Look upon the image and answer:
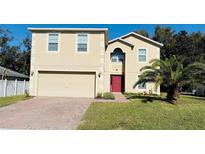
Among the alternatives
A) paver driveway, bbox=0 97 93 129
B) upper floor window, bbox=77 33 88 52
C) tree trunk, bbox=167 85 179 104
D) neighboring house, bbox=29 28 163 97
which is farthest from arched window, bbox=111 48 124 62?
paver driveway, bbox=0 97 93 129

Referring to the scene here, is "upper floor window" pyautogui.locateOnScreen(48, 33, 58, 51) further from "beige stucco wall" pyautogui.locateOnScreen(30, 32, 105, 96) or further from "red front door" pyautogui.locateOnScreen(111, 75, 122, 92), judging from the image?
"red front door" pyautogui.locateOnScreen(111, 75, 122, 92)

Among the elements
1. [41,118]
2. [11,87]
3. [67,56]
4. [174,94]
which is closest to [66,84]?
[67,56]

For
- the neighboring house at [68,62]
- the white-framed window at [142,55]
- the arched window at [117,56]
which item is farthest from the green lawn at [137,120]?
the arched window at [117,56]

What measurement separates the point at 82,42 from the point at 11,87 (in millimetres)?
7821

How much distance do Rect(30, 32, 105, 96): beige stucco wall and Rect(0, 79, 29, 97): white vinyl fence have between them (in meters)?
2.57

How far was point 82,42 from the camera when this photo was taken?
17141 mm

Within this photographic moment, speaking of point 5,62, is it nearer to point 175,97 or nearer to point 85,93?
point 85,93

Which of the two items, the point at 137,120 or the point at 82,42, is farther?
the point at 82,42

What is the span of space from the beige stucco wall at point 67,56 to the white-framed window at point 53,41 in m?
0.24

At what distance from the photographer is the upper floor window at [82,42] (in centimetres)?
1708

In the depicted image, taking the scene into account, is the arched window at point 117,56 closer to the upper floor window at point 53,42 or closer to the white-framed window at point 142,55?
the white-framed window at point 142,55

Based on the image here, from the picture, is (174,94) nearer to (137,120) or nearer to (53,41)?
(137,120)
